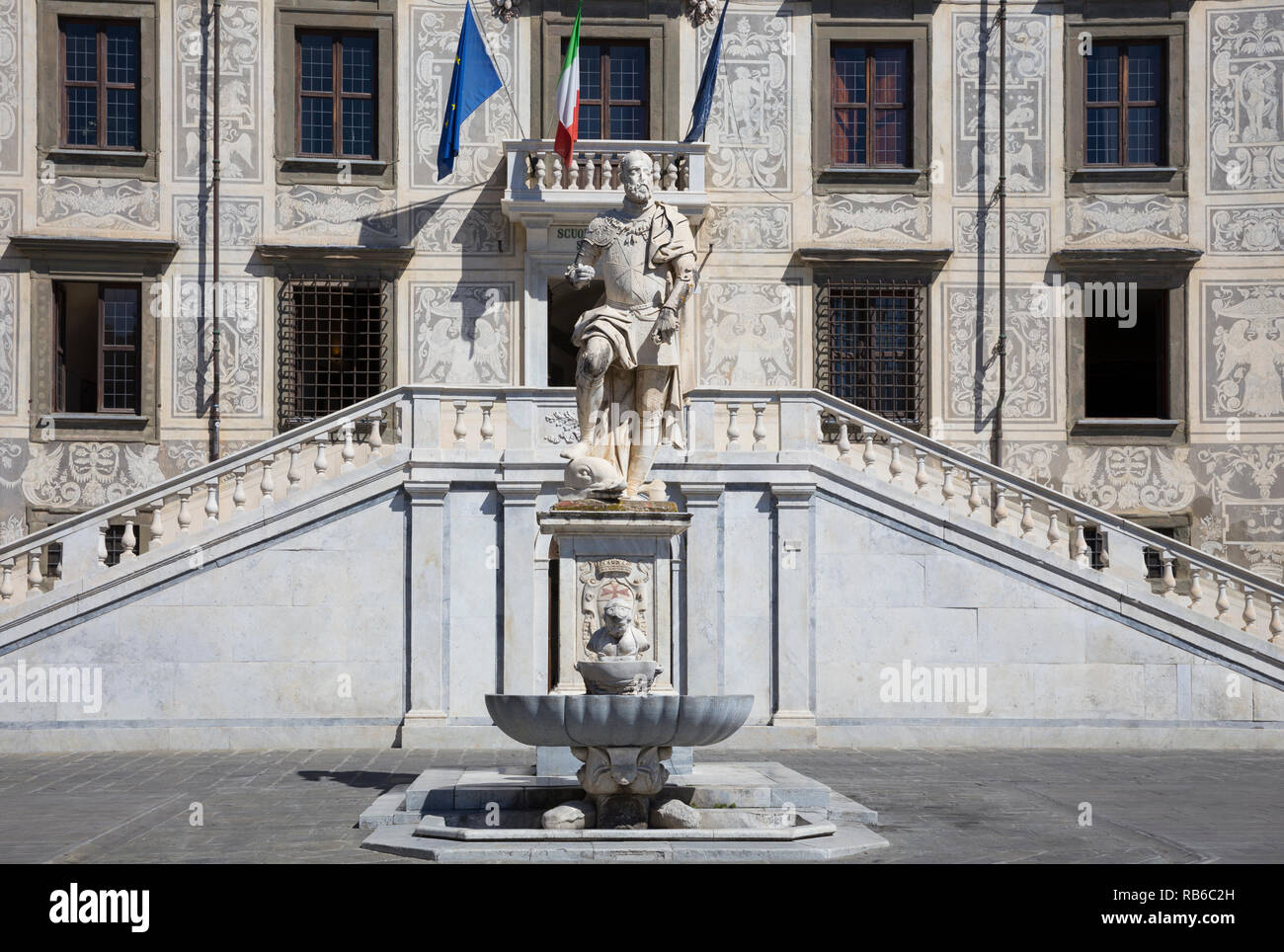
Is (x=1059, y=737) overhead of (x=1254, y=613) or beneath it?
beneath

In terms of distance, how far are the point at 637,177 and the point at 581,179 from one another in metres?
10.9

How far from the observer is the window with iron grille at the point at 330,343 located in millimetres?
26047

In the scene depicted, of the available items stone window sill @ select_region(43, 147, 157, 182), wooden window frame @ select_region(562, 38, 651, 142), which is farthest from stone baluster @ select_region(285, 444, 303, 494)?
wooden window frame @ select_region(562, 38, 651, 142)

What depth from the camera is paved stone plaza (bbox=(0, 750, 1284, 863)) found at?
12.4 m

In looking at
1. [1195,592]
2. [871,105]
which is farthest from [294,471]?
[1195,592]

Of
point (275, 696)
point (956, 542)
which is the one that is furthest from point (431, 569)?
point (956, 542)

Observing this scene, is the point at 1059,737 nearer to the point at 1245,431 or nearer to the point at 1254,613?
the point at 1254,613

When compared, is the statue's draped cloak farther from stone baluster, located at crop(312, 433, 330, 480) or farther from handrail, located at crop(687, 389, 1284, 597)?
stone baluster, located at crop(312, 433, 330, 480)

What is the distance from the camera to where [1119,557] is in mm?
21875

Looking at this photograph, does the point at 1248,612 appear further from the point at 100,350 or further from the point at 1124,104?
the point at 100,350

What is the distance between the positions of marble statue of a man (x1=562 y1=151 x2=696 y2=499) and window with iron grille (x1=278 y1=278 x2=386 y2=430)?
471 inches

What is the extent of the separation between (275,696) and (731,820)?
973 cm

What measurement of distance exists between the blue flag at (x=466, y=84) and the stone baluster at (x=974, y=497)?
882 cm

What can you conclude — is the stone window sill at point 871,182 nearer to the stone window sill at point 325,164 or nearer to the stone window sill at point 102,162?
the stone window sill at point 325,164
